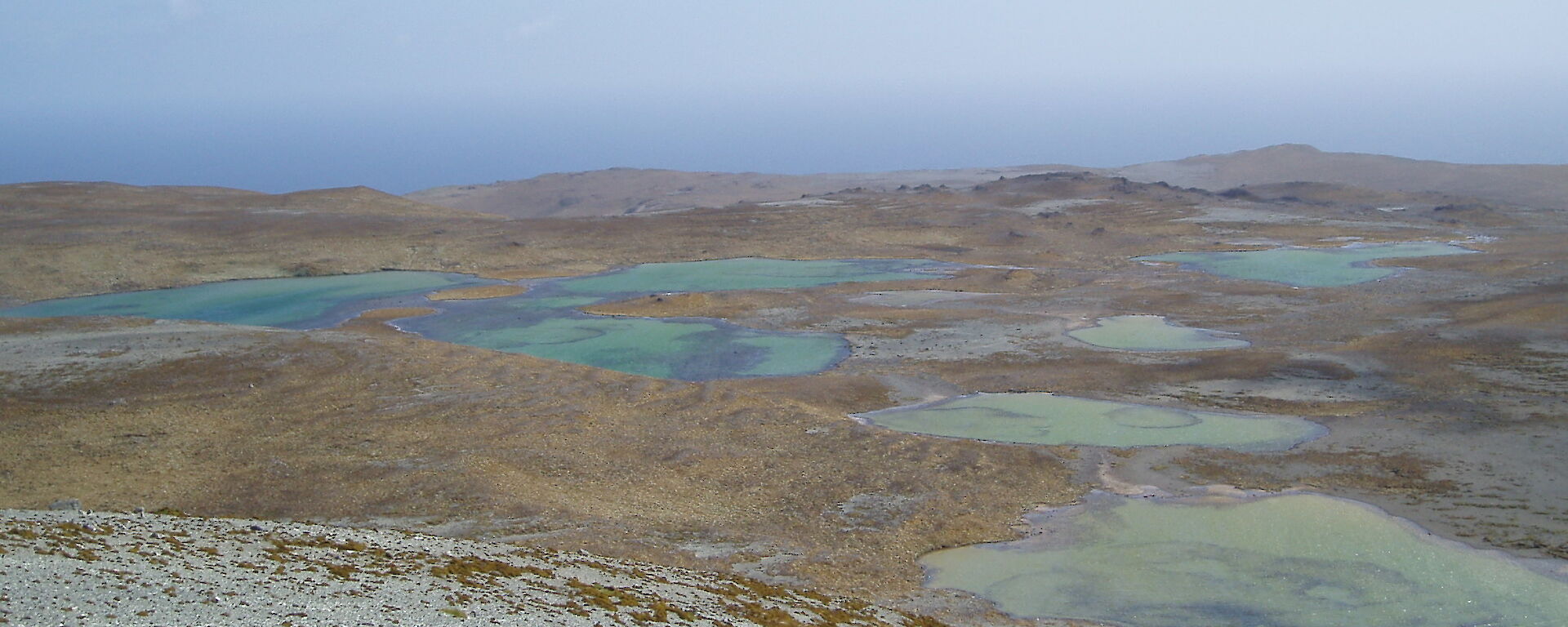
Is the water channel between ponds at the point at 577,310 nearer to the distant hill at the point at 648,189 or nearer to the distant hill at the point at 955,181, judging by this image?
the distant hill at the point at 955,181

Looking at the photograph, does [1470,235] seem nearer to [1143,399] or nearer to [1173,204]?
[1173,204]

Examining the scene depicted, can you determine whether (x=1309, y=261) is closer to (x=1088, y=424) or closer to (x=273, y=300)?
(x=1088, y=424)

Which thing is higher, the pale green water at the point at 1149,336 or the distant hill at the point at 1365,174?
the distant hill at the point at 1365,174

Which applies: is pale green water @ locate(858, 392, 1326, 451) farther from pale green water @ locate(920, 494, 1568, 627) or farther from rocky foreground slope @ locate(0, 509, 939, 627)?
rocky foreground slope @ locate(0, 509, 939, 627)

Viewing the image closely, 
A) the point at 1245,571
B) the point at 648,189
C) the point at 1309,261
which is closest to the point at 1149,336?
the point at 1245,571

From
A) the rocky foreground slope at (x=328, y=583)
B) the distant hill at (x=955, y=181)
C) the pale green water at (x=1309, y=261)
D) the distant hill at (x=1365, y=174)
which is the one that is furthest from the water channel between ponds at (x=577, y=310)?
the distant hill at (x=1365, y=174)

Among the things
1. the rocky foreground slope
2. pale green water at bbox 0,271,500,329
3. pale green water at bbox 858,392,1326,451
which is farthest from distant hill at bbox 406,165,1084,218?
the rocky foreground slope
